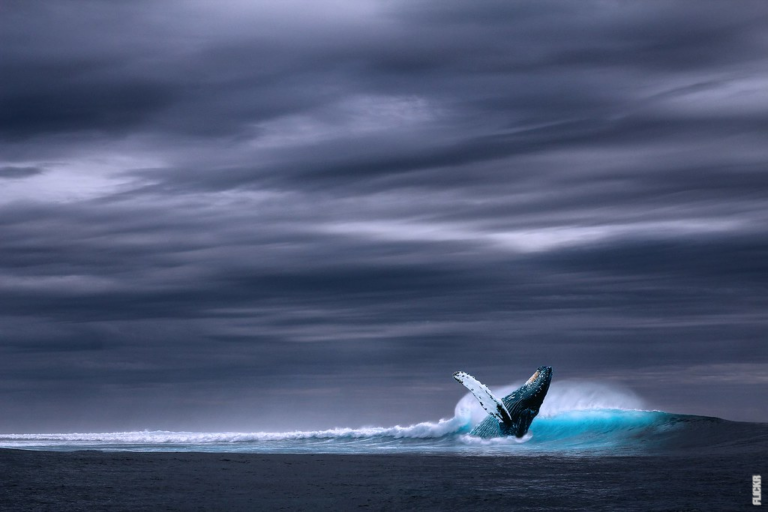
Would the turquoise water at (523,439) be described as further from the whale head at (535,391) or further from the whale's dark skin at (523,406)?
the whale head at (535,391)

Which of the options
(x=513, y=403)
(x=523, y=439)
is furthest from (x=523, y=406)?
(x=523, y=439)

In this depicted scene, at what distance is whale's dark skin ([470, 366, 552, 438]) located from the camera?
4272 cm

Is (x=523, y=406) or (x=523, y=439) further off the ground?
(x=523, y=406)

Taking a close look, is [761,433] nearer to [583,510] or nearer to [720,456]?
[720,456]

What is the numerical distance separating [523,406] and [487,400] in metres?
2.16

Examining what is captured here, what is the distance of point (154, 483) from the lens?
836 inches

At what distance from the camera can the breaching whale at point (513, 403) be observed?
41875mm

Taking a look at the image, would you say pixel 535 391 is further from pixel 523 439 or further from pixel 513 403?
pixel 523 439

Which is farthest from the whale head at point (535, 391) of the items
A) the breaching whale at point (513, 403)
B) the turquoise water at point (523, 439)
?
the turquoise water at point (523, 439)

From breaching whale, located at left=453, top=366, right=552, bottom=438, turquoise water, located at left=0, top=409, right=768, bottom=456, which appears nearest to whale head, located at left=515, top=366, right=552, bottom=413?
breaching whale, located at left=453, top=366, right=552, bottom=438

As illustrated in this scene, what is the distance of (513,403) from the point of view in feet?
141

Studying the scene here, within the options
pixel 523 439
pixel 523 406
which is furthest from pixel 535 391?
pixel 523 439

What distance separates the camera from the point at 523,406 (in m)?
42.7

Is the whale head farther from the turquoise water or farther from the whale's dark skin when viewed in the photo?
the turquoise water
